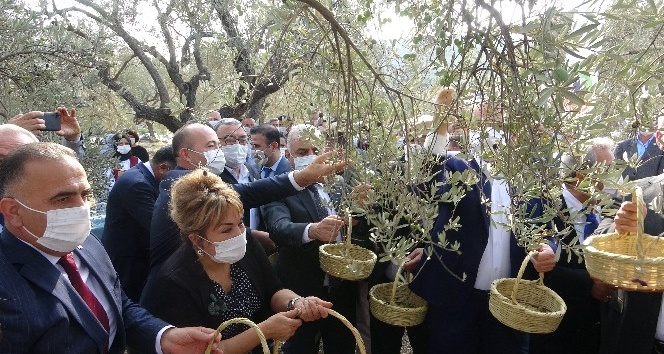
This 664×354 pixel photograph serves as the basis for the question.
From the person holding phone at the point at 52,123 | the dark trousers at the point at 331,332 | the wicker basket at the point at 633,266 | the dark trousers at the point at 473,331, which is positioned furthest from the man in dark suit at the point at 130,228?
the wicker basket at the point at 633,266

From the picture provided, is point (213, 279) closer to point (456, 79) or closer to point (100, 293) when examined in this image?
point (100, 293)

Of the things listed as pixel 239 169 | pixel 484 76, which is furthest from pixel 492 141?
pixel 239 169

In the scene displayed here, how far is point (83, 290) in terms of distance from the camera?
1982 mm

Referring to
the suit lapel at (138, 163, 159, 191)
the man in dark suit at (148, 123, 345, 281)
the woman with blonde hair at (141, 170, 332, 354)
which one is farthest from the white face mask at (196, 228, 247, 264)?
the suit lapel at (138, 163, 159, 191)

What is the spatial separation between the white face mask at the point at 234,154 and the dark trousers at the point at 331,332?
1420 millimetres

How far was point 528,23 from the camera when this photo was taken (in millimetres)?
1332

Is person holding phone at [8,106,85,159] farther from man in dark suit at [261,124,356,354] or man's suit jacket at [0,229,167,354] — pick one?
man in dark suit at [261,124,356,354]

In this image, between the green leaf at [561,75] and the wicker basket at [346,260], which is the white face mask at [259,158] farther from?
the green leaf at [561,75]

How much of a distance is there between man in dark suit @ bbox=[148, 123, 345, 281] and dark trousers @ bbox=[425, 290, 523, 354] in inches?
53.2

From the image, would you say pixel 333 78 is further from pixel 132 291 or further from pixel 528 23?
pixel 132 291

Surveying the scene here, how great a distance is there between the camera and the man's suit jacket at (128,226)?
3250mm

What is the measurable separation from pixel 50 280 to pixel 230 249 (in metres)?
0.88

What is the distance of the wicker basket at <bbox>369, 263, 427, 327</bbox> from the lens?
3312mm

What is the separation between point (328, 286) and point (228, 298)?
54.9 inches
